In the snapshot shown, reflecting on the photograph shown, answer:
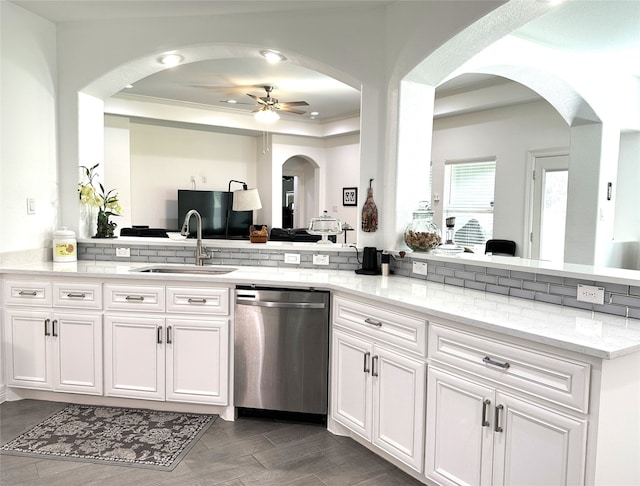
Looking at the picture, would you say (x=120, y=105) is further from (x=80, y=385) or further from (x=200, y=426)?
(x=200, y=426)

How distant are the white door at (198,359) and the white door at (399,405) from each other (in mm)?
1016

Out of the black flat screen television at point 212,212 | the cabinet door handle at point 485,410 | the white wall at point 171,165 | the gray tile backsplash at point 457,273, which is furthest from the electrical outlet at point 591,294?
the white wall at point 171,165

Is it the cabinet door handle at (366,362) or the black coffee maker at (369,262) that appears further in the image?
the black coffee maker at (369,262)

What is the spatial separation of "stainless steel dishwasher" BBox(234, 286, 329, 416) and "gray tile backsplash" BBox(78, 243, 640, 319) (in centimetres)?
63

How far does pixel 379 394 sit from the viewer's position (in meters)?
2.48

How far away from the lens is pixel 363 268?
129 inches

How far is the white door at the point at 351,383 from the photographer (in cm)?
256

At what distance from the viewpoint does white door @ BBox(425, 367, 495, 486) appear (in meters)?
1.93

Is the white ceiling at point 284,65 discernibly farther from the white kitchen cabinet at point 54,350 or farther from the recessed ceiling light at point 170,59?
the white kitchen cabinet at point 54,350

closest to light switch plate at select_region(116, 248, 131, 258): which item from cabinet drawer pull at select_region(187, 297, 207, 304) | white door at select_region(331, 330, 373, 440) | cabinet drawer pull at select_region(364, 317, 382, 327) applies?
cabinet drawer pull at select_region(187, 297, 207, 304)

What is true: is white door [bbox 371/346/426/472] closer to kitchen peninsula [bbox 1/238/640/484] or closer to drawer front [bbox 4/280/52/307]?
kitchen peninsula [bbox 1/238/640/484]

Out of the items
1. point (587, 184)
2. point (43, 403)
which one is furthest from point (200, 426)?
point (587, 184)

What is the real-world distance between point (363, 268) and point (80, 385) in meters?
2.04

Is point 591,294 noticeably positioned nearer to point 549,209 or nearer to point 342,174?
point 549,209
